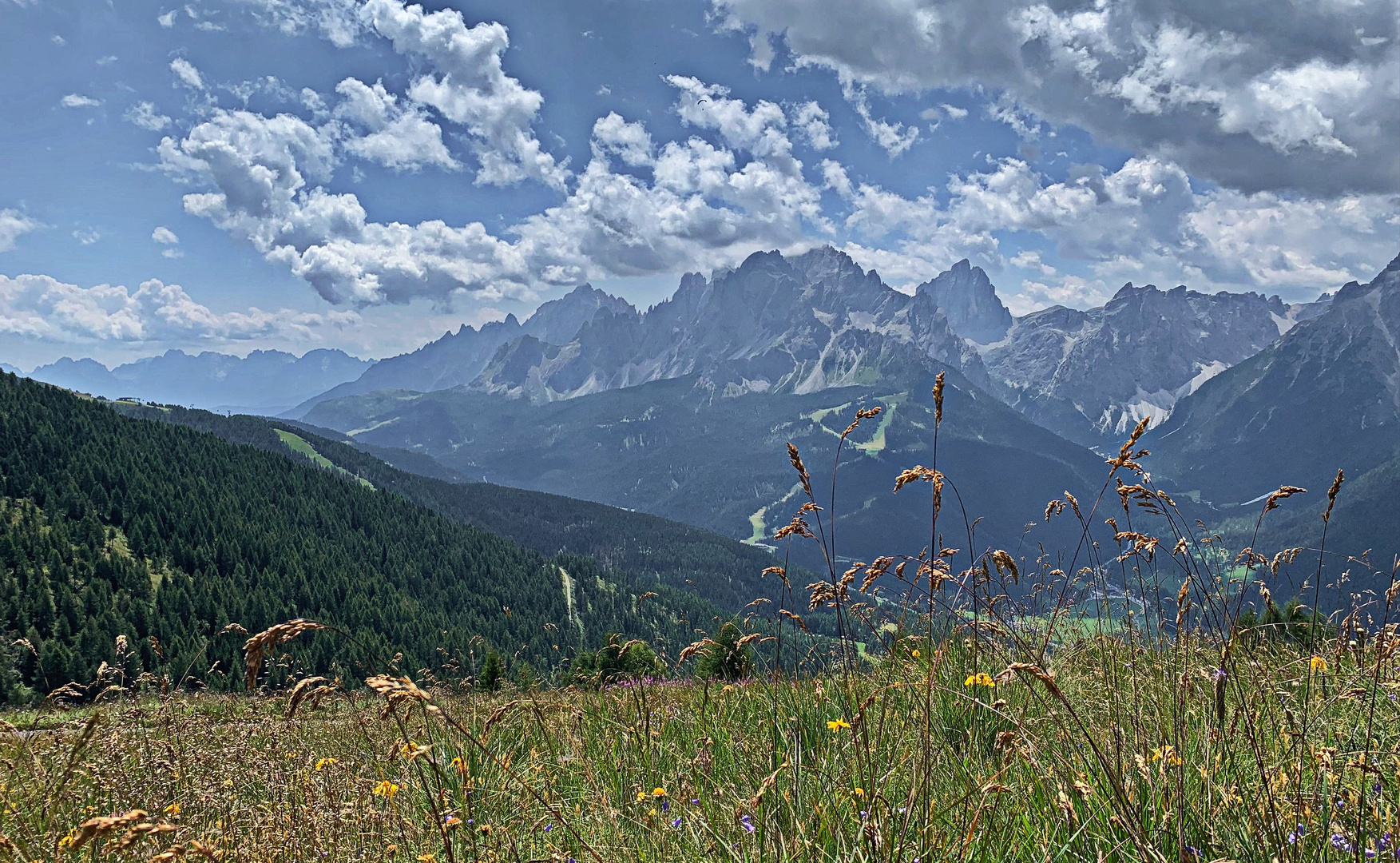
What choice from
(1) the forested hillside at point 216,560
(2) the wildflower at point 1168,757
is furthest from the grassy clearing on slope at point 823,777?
(1) the forested hillside at point 216,560

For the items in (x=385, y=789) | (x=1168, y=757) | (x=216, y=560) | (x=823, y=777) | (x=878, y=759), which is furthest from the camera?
(x=216, y=560)

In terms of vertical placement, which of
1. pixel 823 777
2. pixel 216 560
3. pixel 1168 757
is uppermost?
pixel 1168 757

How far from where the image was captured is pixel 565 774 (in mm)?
5633

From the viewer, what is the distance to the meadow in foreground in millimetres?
2871

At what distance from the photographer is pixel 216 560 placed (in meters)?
130

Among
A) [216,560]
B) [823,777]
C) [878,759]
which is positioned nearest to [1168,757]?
[878,759]

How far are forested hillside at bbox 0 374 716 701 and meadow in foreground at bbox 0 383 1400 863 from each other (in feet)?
215

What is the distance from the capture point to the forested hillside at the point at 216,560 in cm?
8906

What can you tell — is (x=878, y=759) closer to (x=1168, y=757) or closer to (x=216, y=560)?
(x=1168, y=757)

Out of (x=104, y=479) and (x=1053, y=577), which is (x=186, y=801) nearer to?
(x=1053, y=577)

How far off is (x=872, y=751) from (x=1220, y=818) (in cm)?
197

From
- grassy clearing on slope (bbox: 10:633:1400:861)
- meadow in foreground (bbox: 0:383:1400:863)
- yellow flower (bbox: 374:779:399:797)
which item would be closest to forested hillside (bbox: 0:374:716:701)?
meadow in foreground (bbox: 0:383:1400:863)

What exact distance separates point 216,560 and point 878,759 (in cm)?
15700

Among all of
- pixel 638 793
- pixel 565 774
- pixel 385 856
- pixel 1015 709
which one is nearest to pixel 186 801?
pixel 385 856
